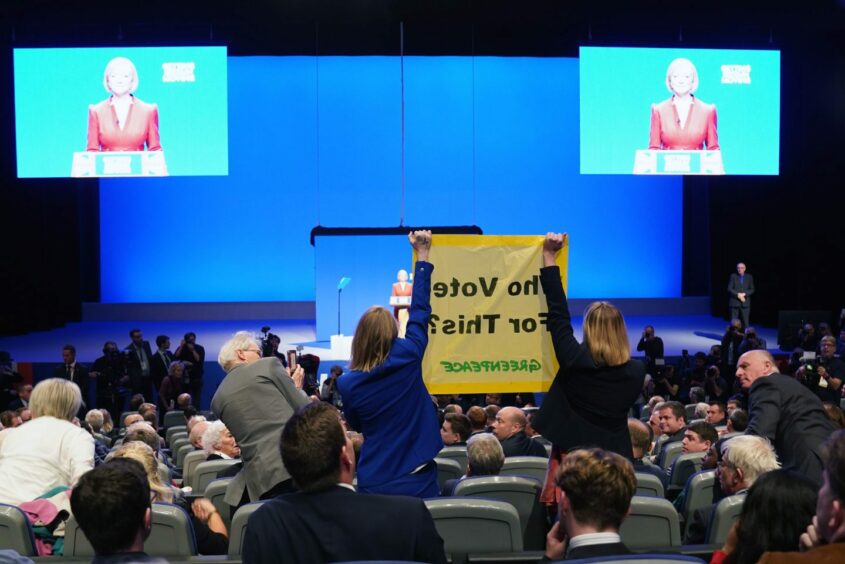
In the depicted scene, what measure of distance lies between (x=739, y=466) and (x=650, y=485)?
0.59 metres

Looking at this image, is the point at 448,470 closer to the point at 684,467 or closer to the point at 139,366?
the point at 684,467

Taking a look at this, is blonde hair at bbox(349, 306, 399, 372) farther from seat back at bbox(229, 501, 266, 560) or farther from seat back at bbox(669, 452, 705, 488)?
seat back at bbox(669, 452, 705, 488)

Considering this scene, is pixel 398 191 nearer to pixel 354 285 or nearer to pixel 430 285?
pixel 354 285

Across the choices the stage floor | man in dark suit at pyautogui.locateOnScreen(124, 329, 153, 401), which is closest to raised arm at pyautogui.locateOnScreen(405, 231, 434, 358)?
man in dark suit at pyautogui.locateOnScreen(124, 329, 153, 401)

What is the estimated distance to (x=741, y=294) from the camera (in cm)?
1473

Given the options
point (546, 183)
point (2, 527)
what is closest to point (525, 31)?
point (546, 183)

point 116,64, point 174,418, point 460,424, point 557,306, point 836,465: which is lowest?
Answer: point 174,418

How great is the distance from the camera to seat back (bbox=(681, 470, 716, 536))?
389cm

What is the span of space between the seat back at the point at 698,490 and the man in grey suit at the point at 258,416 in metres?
1.57

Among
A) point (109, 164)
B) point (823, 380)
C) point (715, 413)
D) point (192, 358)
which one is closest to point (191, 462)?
point (715, 413)

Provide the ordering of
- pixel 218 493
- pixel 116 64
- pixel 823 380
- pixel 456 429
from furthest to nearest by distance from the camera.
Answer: pixel 116 64 → pixel 823 380 → pixel 456 429 → pixel 218 493

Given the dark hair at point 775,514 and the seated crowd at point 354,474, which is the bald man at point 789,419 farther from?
the dark hair at point 775,514

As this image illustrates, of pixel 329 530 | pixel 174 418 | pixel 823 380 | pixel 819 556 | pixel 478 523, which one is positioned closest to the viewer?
pixel 819 556

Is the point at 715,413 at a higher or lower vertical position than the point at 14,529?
lower
